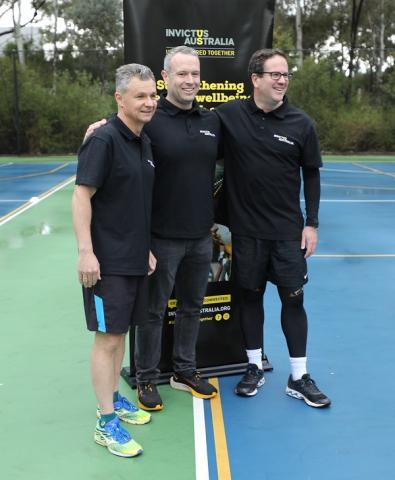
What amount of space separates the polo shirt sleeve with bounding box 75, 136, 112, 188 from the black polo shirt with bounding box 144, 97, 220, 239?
1.55ft

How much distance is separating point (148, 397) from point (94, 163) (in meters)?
1.56

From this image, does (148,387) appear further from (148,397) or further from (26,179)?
(26,179)

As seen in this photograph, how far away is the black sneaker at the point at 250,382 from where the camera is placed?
3814 mm

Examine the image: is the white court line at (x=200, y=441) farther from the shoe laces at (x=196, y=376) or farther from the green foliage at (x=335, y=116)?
the green foliage at (x=335, y=116)

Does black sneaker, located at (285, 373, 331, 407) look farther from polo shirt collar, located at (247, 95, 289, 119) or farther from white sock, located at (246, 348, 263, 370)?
polo shirt collar, located at (247, 95, 289, 119)

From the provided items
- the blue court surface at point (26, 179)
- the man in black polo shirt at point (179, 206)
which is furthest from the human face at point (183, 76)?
the blue court surface at point (26, 179)

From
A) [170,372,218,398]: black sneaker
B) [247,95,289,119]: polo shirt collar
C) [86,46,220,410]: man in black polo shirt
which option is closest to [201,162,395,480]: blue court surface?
[170,372,218,398]: black sneaker

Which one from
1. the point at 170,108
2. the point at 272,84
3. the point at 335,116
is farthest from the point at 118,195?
the point at 335,116

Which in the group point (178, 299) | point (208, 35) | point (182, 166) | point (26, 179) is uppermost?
point (208, 35)

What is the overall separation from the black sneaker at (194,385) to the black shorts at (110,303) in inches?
37.7

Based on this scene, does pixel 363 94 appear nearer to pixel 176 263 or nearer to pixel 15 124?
pixel 15 124

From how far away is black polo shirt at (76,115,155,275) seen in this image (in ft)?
9.44

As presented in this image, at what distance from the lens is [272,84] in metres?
3.42

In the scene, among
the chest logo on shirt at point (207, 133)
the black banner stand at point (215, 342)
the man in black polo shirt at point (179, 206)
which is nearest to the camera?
the man in black polo shirt at point (179, 206)
